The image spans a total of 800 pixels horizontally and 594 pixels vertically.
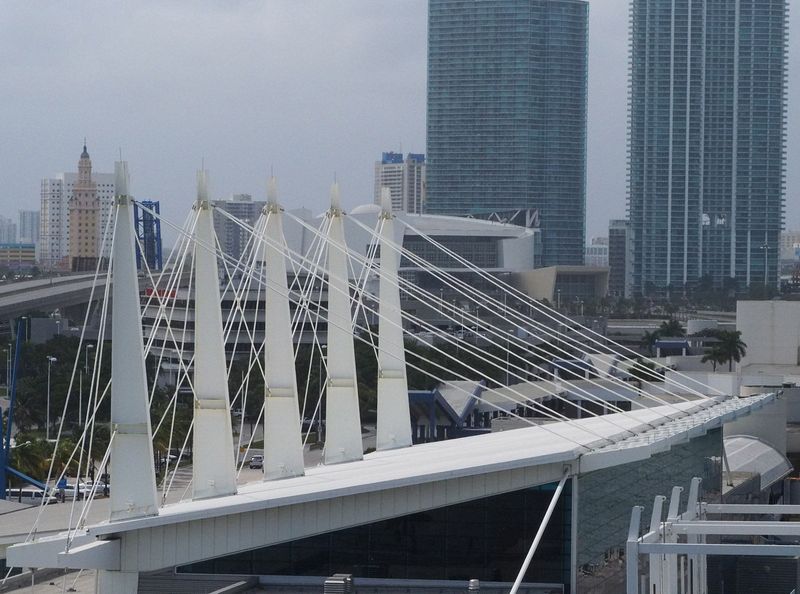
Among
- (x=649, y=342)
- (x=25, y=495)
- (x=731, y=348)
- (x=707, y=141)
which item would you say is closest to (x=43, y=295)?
(x=649, y=342)

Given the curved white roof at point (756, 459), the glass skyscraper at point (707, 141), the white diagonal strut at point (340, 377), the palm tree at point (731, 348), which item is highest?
the glass skyscraper at point (707, 141)

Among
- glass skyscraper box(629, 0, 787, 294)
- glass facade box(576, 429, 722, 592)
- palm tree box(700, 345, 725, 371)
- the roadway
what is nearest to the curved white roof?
glass facade box(576, 429, 722, 592)

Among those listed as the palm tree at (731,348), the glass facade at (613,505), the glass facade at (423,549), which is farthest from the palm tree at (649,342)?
the glass facade at (423,549)

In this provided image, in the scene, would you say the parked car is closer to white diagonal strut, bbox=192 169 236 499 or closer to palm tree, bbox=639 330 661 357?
white diagonal strut, bbox=192 169 236 499

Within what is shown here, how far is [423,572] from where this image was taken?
1139 inches

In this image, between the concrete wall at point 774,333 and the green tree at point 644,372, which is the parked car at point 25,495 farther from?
the concrete wall at point 774,333

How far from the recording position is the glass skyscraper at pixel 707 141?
629 feet

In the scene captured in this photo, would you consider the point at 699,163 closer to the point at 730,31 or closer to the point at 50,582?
the point at 730,31

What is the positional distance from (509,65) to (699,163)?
24985mm

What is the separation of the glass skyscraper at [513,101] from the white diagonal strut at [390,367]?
16091 centimetres

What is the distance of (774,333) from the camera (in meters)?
78.1

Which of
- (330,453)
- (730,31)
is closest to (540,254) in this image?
(730,31)

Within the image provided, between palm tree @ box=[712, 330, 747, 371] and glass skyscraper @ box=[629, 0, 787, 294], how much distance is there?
11119 centimetres

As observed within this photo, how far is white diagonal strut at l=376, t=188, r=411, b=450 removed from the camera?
112ft
